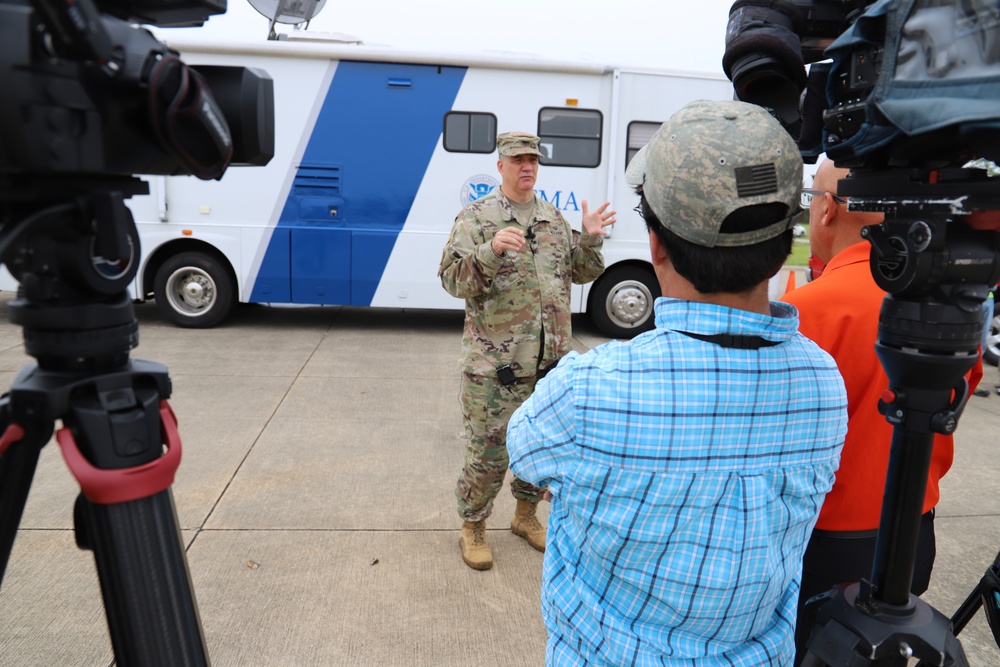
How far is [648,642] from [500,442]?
211 centimetres

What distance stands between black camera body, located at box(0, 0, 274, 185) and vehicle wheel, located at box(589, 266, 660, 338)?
738 cm

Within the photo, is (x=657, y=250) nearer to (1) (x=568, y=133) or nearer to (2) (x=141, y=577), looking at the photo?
(2) (x=141, y=577)

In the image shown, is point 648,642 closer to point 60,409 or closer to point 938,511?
point 60,409

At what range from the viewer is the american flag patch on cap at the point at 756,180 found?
1.07 meters

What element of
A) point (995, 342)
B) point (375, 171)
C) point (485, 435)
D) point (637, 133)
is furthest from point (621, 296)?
point (485, 435)

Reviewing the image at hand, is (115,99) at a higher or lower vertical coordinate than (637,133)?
lower

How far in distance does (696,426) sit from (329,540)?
9.04ft

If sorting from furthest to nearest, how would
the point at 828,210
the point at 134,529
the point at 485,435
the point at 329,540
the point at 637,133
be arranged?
the point at 637,133 → the point at 329,540 → the point at 485,435 → the point at 828,210 → the point at 134,529

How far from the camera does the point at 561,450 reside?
3.75ft

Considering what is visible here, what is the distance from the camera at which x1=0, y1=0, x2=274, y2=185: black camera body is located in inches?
33.6

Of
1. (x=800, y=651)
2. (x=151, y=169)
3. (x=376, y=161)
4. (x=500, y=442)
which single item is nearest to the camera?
(x=151, y=169)

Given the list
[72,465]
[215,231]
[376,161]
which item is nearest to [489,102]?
[376,161]

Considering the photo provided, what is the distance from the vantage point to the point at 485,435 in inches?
128

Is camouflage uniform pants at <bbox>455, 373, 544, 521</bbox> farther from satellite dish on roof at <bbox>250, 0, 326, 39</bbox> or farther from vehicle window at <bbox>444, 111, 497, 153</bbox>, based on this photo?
satellite dish on roof at <bbox>250, 0, 326, 39</bbox>
